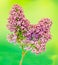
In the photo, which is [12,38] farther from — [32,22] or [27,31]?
[32,22]

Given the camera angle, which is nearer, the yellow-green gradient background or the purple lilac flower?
the purple lilac flower

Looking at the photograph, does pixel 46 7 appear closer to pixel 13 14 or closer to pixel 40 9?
pixel 40 9

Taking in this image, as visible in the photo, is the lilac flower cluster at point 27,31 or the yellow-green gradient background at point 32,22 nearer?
the lilac flower cluster at point 27,31

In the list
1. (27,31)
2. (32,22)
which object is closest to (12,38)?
(27,31)

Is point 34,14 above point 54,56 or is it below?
above

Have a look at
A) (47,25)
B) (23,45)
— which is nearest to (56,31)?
(47,25)
